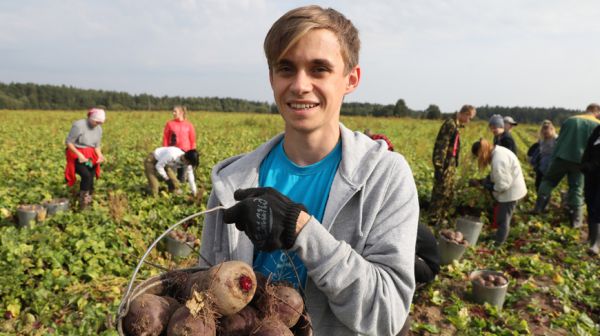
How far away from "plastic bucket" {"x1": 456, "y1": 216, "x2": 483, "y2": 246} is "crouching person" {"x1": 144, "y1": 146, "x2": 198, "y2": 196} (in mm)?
4408

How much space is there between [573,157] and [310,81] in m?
6.44

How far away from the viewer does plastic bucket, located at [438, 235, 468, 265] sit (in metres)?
5.09

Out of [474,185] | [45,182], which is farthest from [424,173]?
[45,182]

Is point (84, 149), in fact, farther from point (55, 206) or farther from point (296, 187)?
point (296, 187)

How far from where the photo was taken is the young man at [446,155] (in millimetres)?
5973

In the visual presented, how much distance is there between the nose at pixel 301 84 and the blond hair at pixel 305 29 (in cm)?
9

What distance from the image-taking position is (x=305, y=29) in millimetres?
1312

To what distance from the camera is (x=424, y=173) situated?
8.92 meters

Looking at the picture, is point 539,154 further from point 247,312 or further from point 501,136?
point 247,312

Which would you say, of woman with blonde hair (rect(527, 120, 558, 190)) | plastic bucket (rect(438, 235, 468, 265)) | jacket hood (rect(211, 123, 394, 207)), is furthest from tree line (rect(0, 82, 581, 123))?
jacket hood (rect(211, 123, 394, 207))

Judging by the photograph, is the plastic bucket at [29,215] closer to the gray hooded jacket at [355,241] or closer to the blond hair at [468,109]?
the gray hooded jacket at [355,241]

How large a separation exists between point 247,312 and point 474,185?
6789mm

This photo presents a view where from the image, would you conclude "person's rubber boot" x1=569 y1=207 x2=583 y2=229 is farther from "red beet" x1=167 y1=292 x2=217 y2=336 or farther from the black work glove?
"red beet" x1=167 y1=292 x2=217 y2=336

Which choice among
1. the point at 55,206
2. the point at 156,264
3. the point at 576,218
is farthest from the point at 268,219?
the point at 576,218
